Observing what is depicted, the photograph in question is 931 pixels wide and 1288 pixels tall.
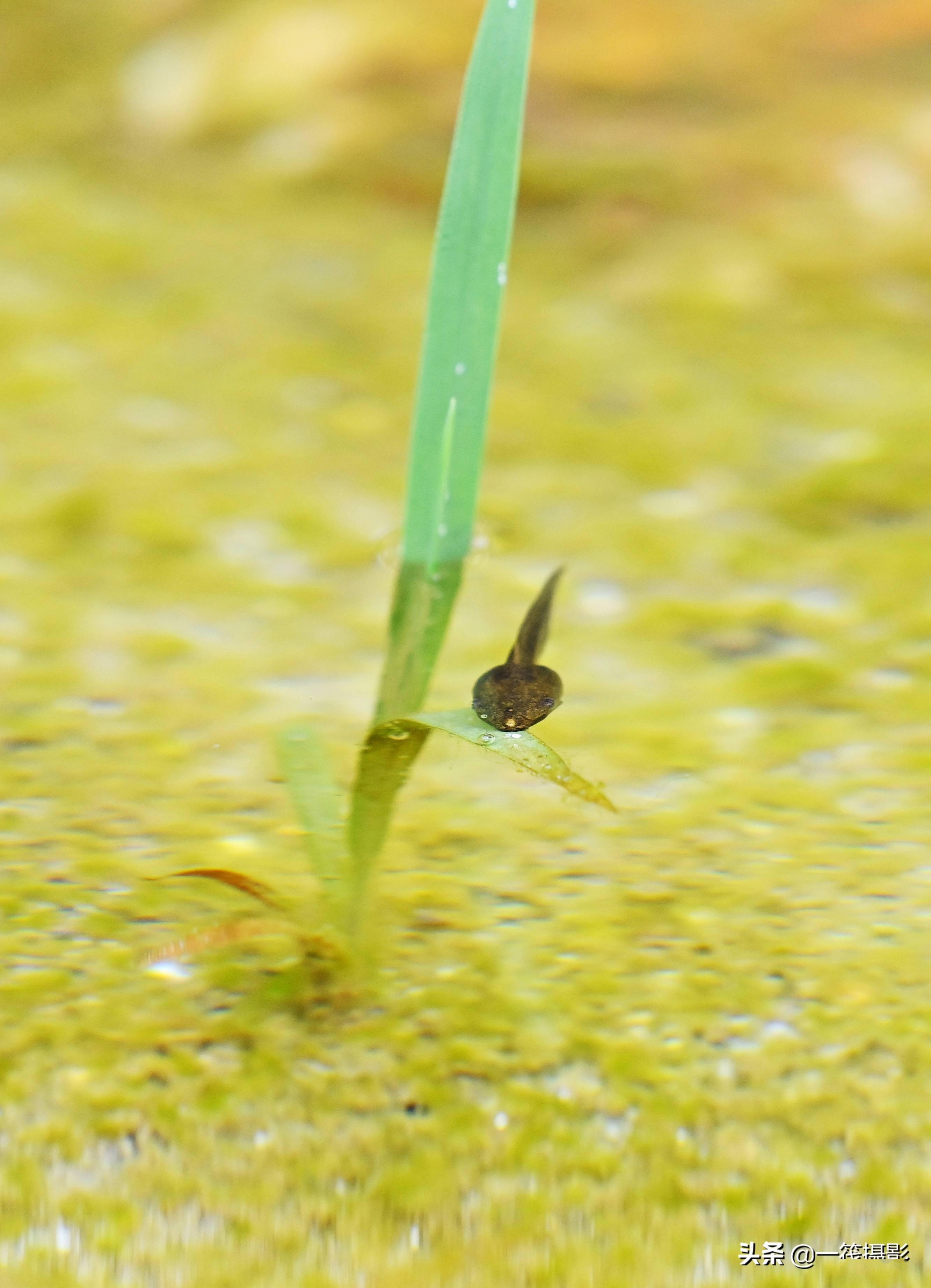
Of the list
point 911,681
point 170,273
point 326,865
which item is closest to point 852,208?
point 170,273

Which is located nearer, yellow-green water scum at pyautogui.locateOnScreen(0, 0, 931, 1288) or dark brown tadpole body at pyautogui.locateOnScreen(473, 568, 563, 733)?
yellow-green water scum at pyautogui.locateOnScreen(0, 0, 931, 1288)

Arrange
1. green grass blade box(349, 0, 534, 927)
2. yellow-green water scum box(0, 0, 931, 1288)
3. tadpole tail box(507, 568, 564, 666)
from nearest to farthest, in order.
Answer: yellow-green water scum box(0, 0, 931, 1288) → green grass blade box(349, 0, 534, 927) → tadpole tail box(507, 568, 564, 666)

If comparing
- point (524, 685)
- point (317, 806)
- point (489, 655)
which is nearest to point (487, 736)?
point (317, 806)

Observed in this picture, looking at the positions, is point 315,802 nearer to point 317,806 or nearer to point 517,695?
point 317,806

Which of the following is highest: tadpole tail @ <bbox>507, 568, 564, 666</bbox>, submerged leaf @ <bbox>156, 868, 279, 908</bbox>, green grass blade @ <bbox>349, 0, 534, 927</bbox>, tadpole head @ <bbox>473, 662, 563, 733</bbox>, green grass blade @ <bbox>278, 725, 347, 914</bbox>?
green grass blade @ <bbox>349, 0, 534, 927</bbox>

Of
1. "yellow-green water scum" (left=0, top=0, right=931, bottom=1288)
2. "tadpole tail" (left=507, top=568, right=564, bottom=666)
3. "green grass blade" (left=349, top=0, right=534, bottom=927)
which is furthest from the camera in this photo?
"tadpole tail" (left=507, top=568, right=564, bottom=666)

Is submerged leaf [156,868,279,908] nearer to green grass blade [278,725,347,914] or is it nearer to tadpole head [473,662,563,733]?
green grass blade [278,725,347,914]

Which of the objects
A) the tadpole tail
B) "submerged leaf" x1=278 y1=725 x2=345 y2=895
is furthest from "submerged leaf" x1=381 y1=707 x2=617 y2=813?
the tadpole tail

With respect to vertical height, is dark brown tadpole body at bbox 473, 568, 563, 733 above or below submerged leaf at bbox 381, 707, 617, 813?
above

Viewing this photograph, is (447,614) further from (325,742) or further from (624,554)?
(624,554)
